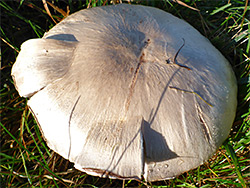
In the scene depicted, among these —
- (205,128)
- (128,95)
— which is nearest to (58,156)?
(128,95)

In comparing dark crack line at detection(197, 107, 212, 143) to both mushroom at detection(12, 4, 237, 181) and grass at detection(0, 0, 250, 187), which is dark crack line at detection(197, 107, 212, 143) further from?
grass at detection(0, 0, 250, 187)

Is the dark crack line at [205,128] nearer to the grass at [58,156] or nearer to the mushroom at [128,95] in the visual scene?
the mushroom at [128,95]

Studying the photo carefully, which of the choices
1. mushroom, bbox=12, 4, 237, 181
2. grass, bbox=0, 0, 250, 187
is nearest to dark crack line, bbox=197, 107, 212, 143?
mushroom, bbox=12, 4, 237, 181

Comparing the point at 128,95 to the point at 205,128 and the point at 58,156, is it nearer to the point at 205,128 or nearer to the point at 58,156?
the point at 205,128

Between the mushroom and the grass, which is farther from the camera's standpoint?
the grass

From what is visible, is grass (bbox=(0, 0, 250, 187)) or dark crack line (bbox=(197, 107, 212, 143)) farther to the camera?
grass (bbox=(0, 0, 250, 187))

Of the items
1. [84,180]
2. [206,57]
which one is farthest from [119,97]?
[84,180]
